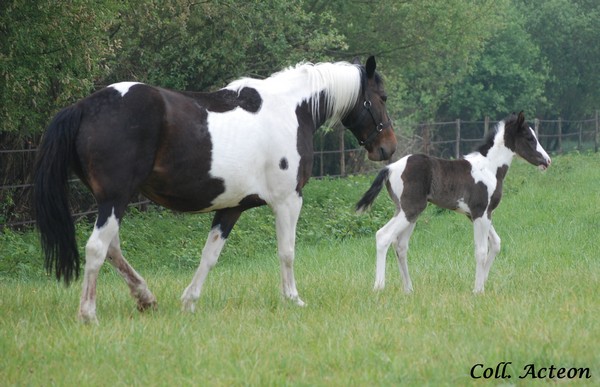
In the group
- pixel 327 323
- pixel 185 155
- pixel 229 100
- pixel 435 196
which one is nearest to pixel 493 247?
pixel 435 196

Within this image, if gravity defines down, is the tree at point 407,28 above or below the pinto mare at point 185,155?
above

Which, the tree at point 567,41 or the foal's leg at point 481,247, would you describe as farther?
the tree at point 567,41

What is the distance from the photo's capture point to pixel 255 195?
7.77m

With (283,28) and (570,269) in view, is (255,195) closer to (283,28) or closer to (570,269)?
(570,269)

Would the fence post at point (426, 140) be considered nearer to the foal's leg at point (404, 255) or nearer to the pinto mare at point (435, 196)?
the pinto mare at point (435, 196)

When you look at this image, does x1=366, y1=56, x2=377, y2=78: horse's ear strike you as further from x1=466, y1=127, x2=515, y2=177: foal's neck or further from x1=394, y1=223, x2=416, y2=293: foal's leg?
x1=394, y1=223, x2=416, y2=293: foal's leg

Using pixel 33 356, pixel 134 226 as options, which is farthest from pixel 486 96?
pixel 33 356

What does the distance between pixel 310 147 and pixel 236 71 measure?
1111cm

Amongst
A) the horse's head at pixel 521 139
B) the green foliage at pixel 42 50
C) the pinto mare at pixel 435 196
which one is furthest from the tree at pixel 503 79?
the pinto mare at pixel 435 196

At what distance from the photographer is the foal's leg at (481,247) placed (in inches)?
339

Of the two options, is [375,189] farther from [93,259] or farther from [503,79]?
[503,79]

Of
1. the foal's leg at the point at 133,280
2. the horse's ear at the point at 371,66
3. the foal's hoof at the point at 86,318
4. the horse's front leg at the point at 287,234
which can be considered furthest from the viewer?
the horse's ear at the point at 371,66

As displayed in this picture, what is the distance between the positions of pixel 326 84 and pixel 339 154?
18531 millimetres

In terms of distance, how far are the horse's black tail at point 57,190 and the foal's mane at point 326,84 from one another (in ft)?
5.55
